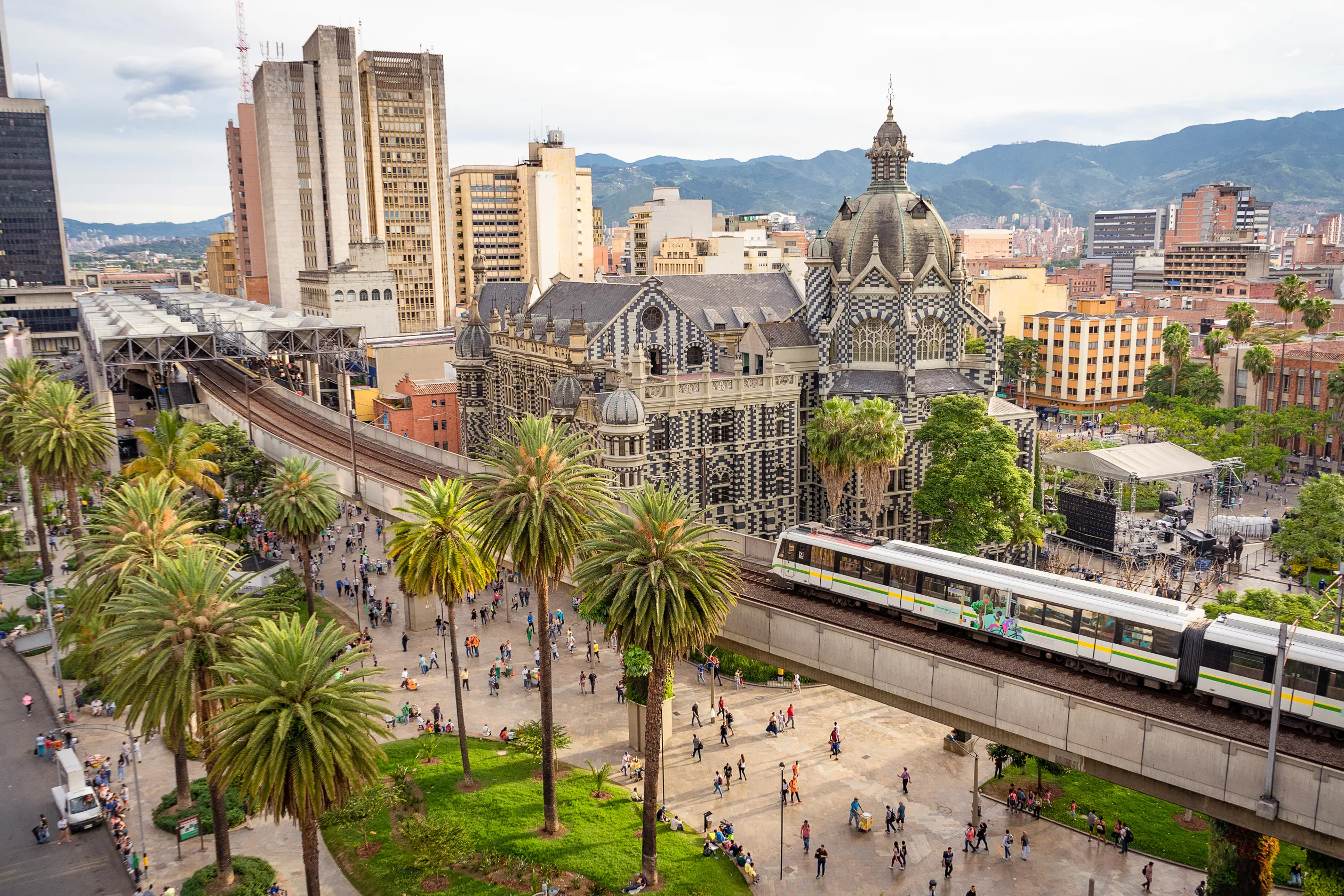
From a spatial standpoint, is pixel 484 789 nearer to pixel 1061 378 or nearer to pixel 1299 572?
pixel 1299 572

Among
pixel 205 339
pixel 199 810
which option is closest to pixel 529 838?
pixel 199 810

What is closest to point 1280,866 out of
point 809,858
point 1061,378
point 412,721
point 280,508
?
point 809,858

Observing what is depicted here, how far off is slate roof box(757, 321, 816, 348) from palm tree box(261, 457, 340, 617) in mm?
37291

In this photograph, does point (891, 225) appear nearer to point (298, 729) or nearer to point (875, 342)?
point (875, 342)

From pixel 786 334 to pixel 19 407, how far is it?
62214mm

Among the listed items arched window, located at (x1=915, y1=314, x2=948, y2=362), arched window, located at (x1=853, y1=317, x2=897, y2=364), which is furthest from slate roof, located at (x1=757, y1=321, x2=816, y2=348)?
arched window, located at (x1=915, y1=314, x2=948, y2=362)

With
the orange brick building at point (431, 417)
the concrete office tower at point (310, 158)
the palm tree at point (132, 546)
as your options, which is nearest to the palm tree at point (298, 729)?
the palm tree at point (132, 546)

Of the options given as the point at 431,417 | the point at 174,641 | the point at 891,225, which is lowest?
the point at 431,417

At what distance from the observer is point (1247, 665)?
121ft

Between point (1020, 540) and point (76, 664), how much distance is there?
62141 mm

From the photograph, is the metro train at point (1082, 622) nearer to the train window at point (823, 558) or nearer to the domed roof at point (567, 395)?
the train window at point (823, 558)

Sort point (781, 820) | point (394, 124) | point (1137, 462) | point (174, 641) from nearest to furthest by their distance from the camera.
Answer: point (174, 641)
point (781, 820)
point (1137, 462)
point (394, 124)

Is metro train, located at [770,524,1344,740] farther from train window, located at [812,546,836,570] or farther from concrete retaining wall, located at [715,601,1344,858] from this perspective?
concrete retaining wall, located at [715,601,1344,858]

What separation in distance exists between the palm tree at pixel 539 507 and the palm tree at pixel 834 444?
26.6 meters
